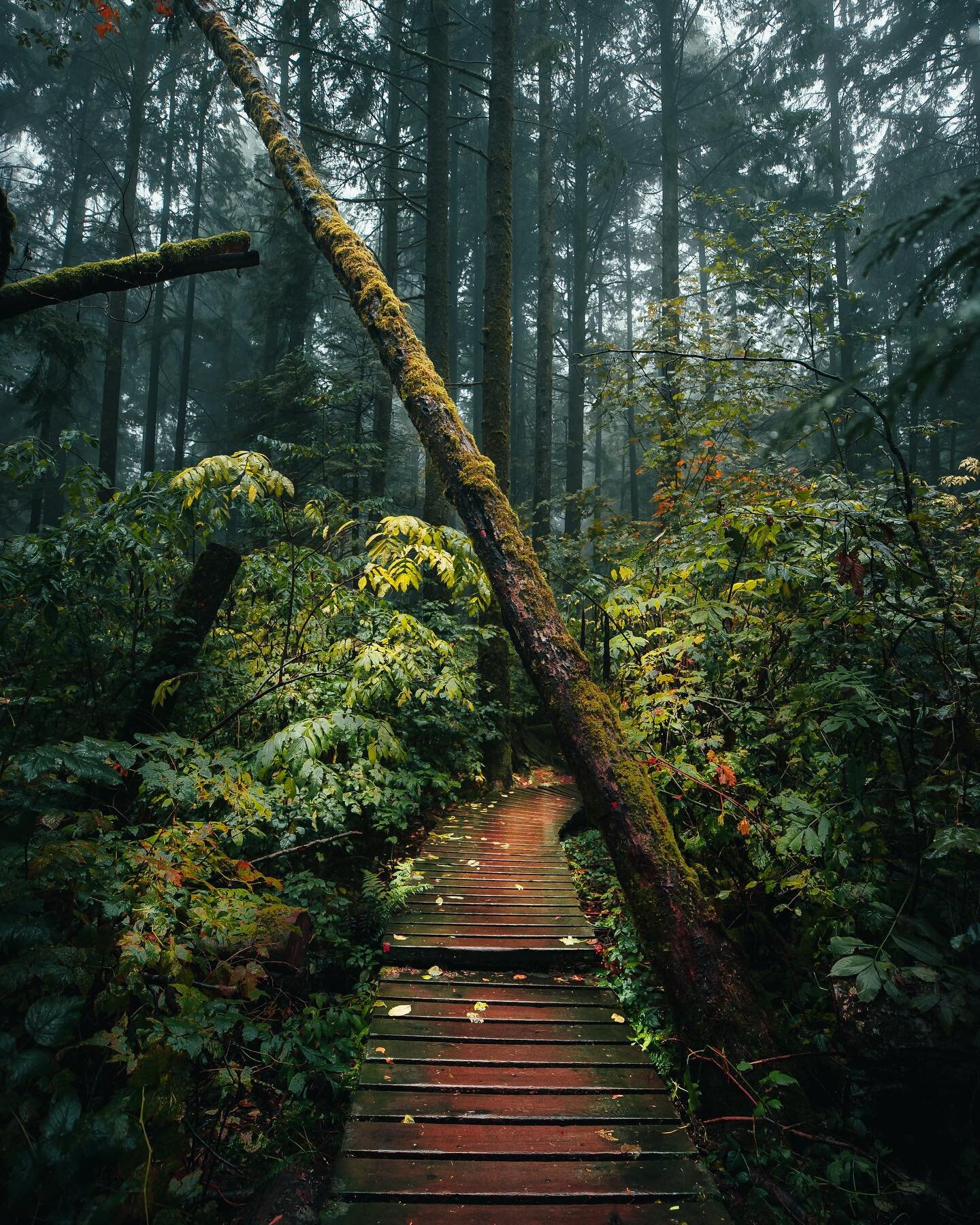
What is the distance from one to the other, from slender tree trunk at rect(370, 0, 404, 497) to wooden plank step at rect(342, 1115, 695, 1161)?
1081 centimetres

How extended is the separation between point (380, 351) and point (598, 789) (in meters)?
4.08

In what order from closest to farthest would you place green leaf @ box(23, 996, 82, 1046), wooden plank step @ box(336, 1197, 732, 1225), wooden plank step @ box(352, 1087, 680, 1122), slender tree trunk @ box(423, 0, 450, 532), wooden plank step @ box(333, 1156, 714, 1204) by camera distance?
green leaf @ box(23, 996, 82, 1046)
wooden plank step @ box(336, 1197, 732, 1225)
wooden plank step @ box(333, 1156, 714, 1204)
wooden plank step @ box(352, 1087, 680, 1122)
slender tree trunk @ box(423, 0, 450, 532)

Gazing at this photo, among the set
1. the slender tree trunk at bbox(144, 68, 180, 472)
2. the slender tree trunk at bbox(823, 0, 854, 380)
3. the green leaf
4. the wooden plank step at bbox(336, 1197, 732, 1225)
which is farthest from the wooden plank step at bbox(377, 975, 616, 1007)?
the slender tree trunk at bbox(144, 68, 180, 472)

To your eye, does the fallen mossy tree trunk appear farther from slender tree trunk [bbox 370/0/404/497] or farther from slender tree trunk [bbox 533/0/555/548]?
slender tree trunk [bbox 533/0/555/548]

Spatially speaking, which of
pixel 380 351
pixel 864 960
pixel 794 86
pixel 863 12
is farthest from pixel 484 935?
pixel 863 12

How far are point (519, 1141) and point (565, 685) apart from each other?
2.16 meters

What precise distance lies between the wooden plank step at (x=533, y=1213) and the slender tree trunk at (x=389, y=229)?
→ 11.1m

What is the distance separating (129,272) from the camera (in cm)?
398

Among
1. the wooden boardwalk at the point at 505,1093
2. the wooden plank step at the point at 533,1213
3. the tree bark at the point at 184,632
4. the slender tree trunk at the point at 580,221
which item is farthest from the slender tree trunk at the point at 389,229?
the wooden plank step at the point at 533,1213

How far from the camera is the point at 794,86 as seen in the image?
17.7m

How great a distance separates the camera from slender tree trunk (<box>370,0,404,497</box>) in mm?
12547

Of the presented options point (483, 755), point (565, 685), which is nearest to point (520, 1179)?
point (565, 685)

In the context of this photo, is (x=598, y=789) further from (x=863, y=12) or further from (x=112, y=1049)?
(x=863, y=12)

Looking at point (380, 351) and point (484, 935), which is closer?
point (484, 935)
